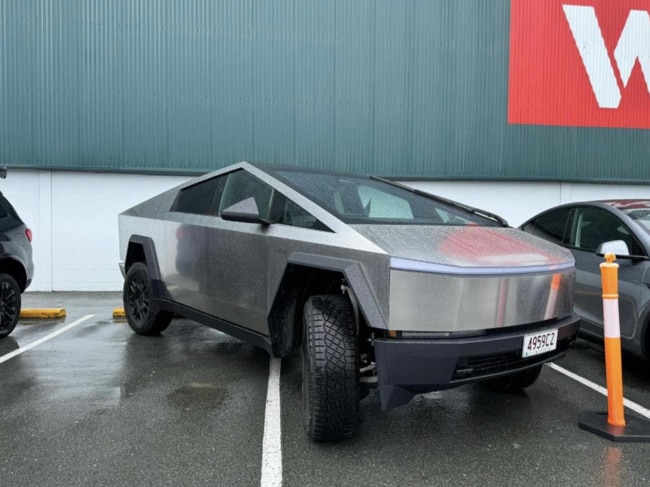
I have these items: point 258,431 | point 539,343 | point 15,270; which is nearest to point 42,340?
point 15,270

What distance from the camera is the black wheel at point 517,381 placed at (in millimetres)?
3592

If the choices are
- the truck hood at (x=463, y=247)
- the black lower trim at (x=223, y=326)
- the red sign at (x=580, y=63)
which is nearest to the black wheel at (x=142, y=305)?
the black lower trim at (x=223, y=326)

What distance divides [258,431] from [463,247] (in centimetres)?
165

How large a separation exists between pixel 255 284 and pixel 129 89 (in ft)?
23.4

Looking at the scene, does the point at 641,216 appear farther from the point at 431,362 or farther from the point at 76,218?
the point at 76,218

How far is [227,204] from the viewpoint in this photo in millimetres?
4051

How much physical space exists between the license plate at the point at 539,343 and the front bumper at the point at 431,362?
13 centimetres

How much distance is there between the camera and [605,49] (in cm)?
1017

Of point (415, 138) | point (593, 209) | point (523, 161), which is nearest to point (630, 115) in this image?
point (523, 161)

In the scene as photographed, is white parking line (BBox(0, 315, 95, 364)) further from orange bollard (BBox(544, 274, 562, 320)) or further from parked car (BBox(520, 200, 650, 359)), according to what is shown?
parked car (BBox(520, 200, 650, 359))

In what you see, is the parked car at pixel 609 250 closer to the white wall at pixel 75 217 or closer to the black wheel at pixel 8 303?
the black wheel at pixel 8 303

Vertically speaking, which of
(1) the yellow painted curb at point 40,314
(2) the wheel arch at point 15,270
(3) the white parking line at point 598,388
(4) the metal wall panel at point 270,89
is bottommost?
(1) the yellow painted curb at point 40,314

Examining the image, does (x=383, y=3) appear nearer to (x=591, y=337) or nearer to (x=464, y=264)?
(x=591, y=337)

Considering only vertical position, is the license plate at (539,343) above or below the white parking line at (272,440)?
above
